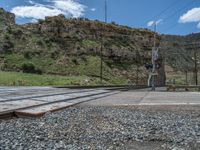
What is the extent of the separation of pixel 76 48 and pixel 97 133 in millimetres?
71757

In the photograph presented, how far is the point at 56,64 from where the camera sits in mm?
71188

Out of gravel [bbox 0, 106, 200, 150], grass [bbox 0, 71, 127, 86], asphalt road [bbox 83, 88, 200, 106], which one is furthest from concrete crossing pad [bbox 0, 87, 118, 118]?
grass [bbox 0, 71, 127, 86]

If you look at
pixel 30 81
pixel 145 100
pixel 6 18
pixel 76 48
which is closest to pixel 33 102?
pixel 145 100

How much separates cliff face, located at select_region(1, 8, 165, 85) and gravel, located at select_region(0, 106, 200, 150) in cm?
5450

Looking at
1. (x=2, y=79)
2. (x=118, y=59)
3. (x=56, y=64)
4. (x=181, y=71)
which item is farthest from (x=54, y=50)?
(x=181, y=71)

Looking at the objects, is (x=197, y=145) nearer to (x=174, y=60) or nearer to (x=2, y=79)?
(x=2, y=79)

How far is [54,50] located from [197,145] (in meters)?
69.8

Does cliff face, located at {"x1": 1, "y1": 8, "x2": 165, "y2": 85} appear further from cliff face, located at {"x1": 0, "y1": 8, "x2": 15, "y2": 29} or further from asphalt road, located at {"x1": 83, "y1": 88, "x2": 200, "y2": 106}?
asphalt road, located at {"x1": 83, "y1": 88, "x2": 200, "y2": 106}

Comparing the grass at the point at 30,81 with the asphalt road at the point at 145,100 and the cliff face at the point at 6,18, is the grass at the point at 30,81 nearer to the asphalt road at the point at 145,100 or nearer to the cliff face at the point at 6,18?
the asphalt road at the point at 145,100

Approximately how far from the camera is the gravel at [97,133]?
25.1ft

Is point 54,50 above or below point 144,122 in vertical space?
above

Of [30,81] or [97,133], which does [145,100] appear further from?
[30,81]

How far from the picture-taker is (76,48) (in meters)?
80.3

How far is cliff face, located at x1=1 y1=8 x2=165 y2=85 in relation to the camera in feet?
232
